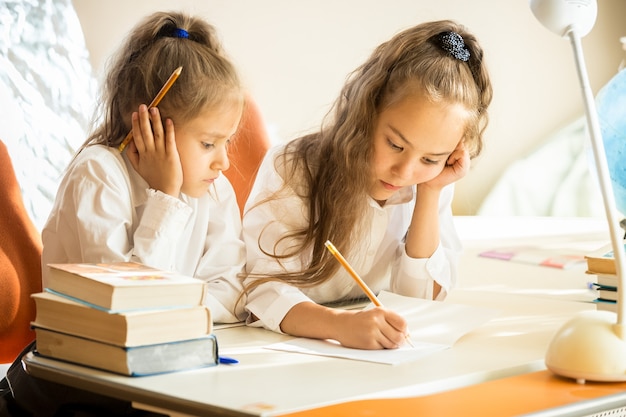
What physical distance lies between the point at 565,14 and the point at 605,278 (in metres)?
0.58

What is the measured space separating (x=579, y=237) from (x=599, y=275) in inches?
52.3

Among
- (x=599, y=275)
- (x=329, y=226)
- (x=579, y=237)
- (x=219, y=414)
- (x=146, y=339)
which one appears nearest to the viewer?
(x=219, y=414)

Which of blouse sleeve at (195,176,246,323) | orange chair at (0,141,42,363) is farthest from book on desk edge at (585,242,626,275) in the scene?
orange chair at (0,141,42,363)

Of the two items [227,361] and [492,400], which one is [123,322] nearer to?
[227,361]

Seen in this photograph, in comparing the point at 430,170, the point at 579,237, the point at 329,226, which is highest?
the point at 430,170

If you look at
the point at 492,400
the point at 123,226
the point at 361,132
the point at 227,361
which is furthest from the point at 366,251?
the point at 492,400

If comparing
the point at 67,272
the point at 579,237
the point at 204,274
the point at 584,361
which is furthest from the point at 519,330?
the point at 579,237

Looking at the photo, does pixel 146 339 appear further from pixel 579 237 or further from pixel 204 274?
pixel 579 237

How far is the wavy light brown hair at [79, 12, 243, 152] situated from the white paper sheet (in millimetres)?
495

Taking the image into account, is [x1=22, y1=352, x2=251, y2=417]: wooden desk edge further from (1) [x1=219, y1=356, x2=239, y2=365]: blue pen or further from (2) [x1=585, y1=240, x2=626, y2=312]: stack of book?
(2) [x1=585, y1=240, x2=626, y2=312]: stack of book

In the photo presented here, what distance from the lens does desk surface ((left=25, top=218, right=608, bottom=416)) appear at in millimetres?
1024

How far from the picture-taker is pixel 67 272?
3.89 ft

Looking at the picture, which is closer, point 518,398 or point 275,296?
point 518,398

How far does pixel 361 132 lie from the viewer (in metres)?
1.69
